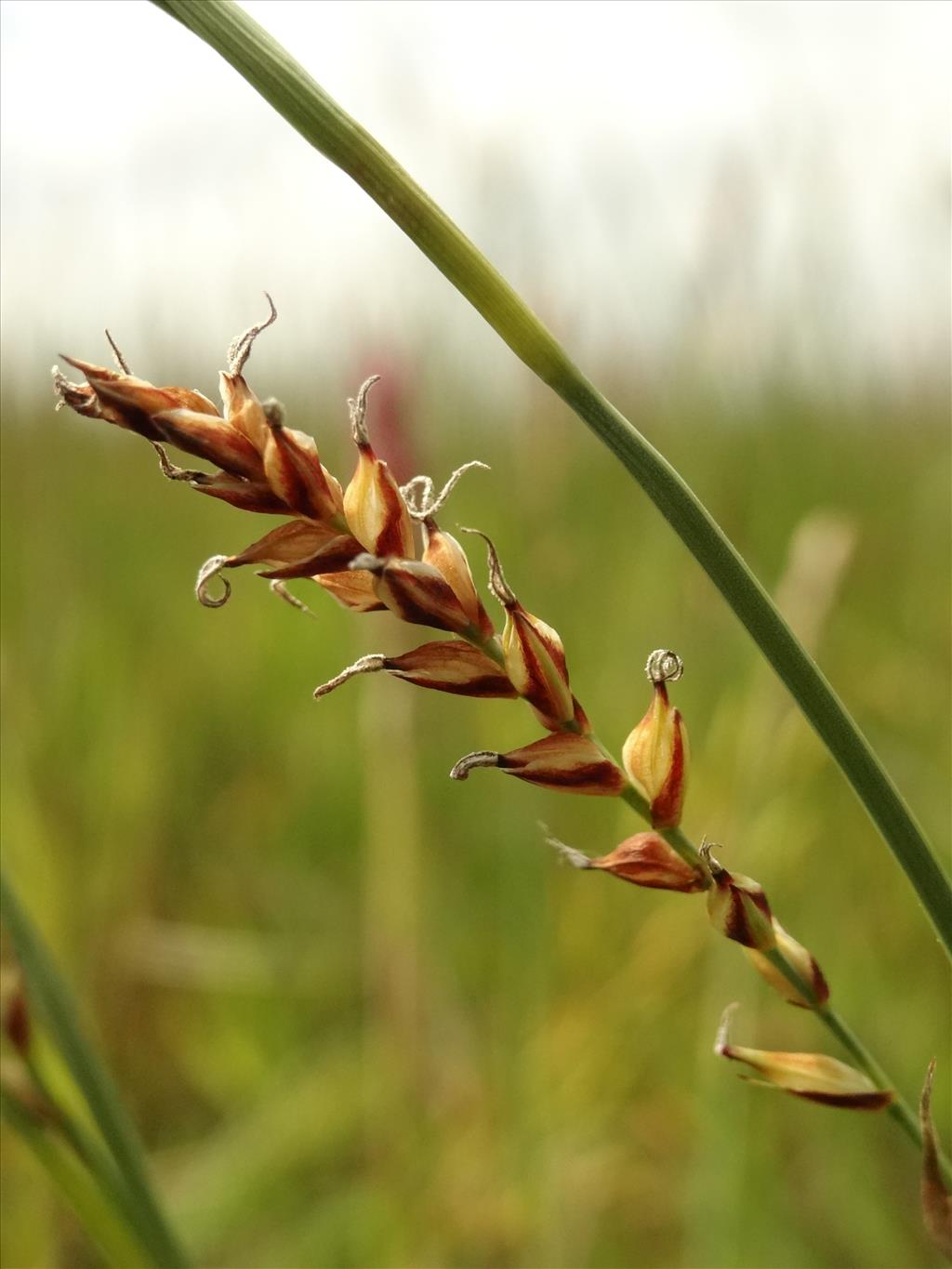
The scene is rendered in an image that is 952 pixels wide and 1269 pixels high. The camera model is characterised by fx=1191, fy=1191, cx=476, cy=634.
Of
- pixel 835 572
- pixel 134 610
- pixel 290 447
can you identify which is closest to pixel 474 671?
pixel 290 447

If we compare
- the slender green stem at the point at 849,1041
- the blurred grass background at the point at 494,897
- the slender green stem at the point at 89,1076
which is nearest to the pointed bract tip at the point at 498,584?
the slender green stem at the point at 849,1041

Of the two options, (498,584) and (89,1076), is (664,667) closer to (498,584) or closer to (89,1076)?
(498,584)

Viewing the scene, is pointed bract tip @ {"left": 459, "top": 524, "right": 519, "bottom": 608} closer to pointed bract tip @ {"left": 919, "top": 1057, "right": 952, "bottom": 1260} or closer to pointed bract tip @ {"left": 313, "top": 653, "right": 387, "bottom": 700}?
pointed bract tip @ {"left": 313, "top": 653, "right": 387, "bottom": 700}

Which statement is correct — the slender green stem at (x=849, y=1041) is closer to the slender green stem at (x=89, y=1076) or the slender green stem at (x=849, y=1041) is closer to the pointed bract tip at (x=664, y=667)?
the pointed bract tip at (x=664, y=667)

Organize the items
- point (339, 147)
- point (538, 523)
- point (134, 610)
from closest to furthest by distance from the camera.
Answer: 1. point (339, 147)
2. point (538, 523)
3. point (134, 610)

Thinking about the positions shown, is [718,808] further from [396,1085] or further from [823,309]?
[823,309]

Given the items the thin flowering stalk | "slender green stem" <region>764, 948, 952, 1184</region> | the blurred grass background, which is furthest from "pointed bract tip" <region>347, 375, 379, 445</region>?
the blurred grass background
